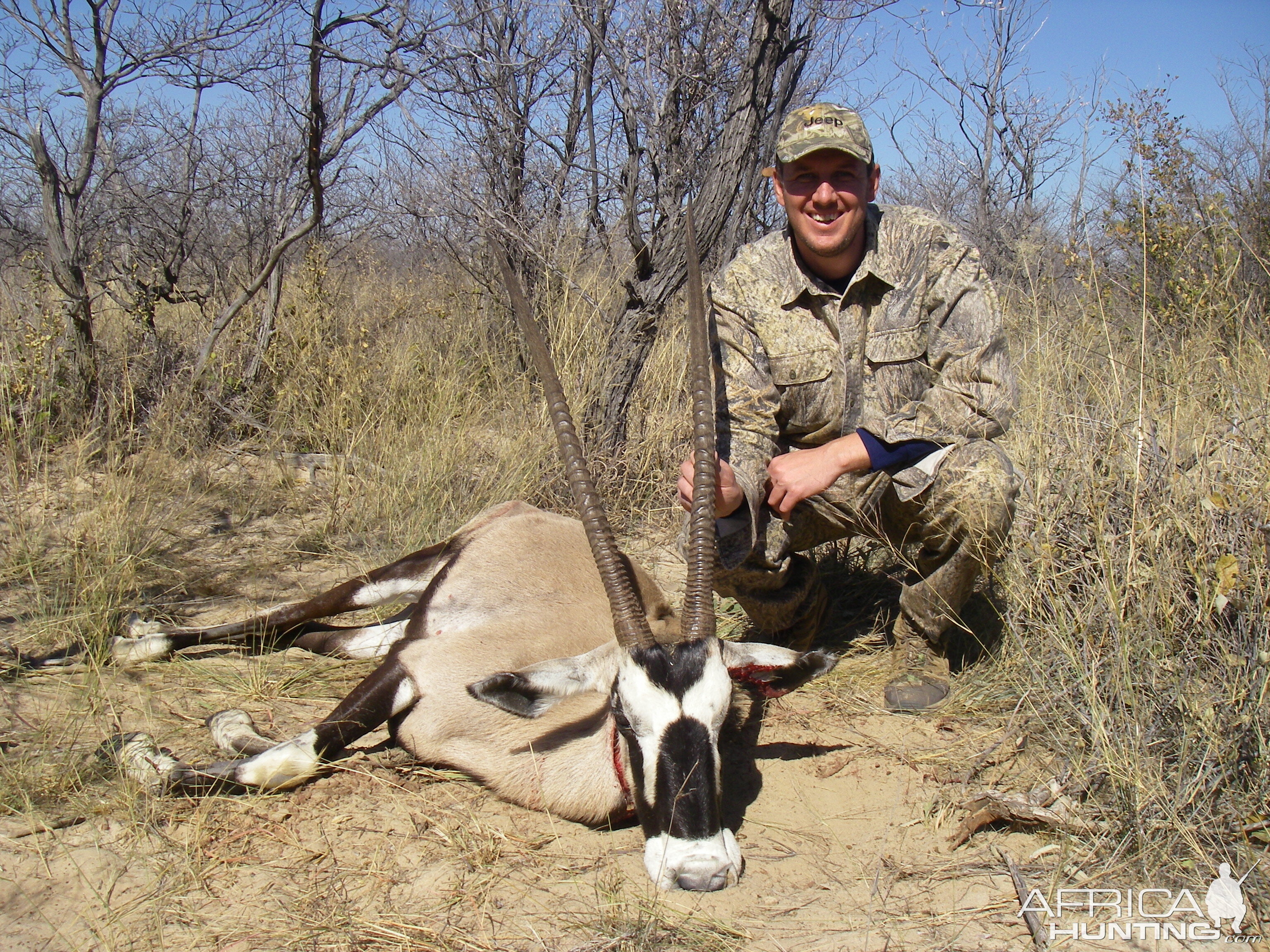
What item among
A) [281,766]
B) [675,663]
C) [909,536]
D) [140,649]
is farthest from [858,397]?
[140,649]

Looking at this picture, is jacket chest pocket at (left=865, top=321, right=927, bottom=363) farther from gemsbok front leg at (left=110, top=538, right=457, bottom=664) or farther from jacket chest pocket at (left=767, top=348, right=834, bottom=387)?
gemsbok front leg at (left=110, top=538, right=457, bottom=664)

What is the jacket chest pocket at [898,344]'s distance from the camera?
3.61 metres

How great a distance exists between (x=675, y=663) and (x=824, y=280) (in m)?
1.83

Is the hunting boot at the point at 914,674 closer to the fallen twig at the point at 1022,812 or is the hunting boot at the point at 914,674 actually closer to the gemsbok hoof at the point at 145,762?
the fallen twig at the point at 1022,812

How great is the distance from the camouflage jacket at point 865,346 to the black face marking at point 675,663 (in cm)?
94

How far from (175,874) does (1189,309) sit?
241 inches

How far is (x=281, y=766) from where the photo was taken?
298cm

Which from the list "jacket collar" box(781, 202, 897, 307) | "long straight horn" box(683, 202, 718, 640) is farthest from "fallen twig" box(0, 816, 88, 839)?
"jacket collar" box(781, 202, 897, 307)

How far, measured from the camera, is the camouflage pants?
3318mm

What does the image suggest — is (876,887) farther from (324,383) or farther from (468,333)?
(468,333)

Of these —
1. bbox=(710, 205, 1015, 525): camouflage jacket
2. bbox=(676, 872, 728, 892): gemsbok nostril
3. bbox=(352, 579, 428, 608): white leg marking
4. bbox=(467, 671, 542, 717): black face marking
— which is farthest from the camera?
bbox=(352, 579, 428, 608): white leg marking

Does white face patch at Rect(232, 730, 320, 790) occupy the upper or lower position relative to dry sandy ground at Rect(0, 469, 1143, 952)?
upper

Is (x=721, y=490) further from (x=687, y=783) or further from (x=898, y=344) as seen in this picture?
(x=687, y=783)

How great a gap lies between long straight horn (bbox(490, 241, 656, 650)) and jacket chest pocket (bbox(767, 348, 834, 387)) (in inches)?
41.1
